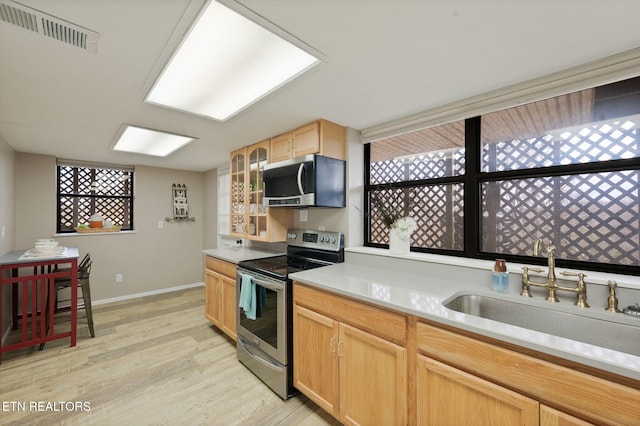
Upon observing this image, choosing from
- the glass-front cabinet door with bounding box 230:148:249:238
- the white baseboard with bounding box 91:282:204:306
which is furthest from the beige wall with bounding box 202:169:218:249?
the glass-front cabinet door with bounding box 230:148:249:238

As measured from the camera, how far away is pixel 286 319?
1.89m

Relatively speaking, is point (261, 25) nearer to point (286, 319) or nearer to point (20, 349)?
point (286, 319)

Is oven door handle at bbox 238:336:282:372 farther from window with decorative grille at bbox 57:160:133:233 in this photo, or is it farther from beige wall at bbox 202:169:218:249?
window with decorative grille at bbox 57:160:133:233

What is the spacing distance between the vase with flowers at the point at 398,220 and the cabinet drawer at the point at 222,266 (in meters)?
1.52

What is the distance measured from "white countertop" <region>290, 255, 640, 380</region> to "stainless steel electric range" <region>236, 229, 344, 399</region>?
0.65 ft

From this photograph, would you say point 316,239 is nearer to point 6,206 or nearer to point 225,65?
point 225,65

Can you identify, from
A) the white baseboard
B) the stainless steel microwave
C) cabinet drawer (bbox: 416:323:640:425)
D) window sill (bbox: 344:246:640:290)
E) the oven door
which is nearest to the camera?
cabinet drawer (bbox: 416:323:640:425)

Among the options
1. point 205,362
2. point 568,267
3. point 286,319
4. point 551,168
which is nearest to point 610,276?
point 568,267

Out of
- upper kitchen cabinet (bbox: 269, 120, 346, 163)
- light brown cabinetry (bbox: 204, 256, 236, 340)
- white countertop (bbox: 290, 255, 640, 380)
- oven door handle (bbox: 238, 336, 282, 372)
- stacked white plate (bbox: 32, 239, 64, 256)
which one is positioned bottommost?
oven door handle (bbox: 238, 336, 282, 372)

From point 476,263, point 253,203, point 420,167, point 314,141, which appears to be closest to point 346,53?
point 314,141

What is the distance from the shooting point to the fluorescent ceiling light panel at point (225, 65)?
3.74 ft

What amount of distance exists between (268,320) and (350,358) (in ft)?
2.55

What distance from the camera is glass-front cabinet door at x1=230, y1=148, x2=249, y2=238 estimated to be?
312 cm

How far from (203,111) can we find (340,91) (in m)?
1.10
